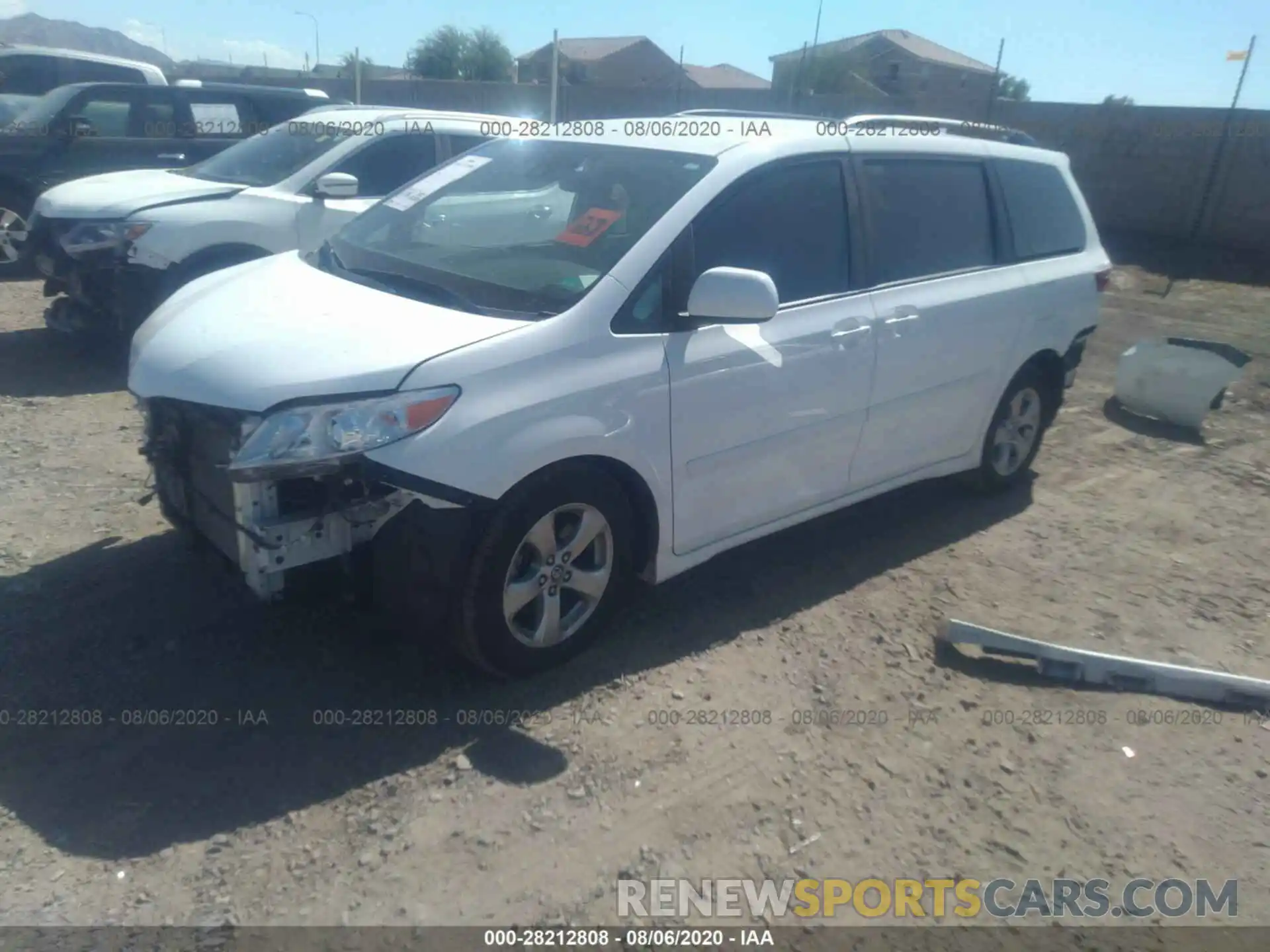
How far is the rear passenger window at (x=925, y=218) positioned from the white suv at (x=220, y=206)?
133 inches

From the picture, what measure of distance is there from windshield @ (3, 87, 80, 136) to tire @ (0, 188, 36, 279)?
634mm

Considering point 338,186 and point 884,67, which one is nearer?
point 338,186

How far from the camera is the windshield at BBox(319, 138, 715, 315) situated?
3.46 metres

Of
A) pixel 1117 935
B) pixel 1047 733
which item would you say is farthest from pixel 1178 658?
pixel 1117 935

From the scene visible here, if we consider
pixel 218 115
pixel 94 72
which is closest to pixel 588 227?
pixel 218 115

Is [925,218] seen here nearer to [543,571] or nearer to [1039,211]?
[1039,211]

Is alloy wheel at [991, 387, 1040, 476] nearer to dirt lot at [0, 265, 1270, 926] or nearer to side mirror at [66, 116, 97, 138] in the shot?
dirt lot at [0, 265, 1270, 926]

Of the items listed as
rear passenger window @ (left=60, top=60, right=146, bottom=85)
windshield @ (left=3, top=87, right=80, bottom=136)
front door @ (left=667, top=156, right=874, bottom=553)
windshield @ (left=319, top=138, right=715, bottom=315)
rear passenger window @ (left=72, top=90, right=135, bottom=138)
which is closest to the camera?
windshield @ (left=319, top=138, right=715, bottom=315)

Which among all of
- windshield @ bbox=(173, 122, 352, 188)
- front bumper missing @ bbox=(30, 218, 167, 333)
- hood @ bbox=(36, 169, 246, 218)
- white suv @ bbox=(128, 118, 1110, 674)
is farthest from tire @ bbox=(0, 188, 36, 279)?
white suv @ bbox=(128, 118, 1110, 674)

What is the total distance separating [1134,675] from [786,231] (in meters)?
2.17

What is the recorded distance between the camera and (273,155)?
24.4 ft

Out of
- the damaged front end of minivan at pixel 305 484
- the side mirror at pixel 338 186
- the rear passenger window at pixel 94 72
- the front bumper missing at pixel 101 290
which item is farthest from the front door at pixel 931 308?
the rear passenger window at pixel 94 72

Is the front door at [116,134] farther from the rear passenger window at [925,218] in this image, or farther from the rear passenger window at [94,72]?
the rear passenger window at [925,218]

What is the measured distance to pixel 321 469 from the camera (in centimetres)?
285
